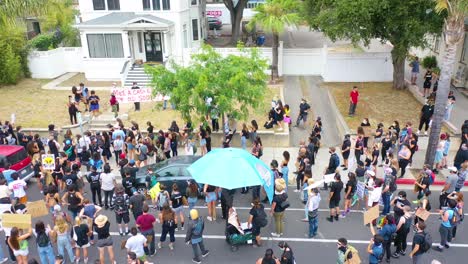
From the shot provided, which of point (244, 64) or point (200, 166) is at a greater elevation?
point (244, 64)

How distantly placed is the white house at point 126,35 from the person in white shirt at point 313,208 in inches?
746

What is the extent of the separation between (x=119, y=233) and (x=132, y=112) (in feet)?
36.2

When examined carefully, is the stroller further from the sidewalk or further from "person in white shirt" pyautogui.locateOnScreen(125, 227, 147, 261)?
the sidewalk

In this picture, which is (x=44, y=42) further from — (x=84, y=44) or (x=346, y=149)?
Answer: (x=346, y=149)

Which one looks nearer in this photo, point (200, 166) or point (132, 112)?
point (200, 166)

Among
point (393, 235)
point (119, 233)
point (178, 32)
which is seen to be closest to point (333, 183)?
point (393, 235)

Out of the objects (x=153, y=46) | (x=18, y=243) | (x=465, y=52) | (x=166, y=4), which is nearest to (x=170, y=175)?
(x=18, y=243)

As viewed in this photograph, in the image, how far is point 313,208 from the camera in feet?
35.4

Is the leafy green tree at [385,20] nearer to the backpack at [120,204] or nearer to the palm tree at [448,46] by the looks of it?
the palm tree at [448,46]

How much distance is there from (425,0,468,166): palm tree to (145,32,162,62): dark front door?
18.5 m

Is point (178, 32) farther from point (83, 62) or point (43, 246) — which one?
point (43, 246)

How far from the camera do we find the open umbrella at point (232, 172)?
10.4 m

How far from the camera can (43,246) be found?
31.2 ft

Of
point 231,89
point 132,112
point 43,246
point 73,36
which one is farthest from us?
point 73,36
